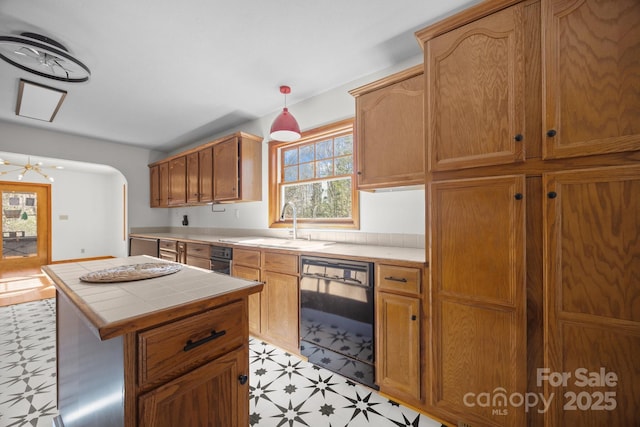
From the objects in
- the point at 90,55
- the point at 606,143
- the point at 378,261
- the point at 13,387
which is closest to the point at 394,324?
the point at 378,261

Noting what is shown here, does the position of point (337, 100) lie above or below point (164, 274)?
above

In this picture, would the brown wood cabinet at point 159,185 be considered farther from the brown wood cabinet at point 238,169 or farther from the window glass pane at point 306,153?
the window glass pane at point 306,153

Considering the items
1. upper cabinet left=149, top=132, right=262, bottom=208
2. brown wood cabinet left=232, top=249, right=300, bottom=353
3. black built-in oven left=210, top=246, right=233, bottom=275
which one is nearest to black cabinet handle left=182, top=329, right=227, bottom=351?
brown wood cabinet left=232, top=249, right=300, bottom=353

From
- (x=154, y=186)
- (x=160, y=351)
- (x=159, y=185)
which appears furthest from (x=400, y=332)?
(x=154, y=186)

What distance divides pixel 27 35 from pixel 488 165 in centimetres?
317

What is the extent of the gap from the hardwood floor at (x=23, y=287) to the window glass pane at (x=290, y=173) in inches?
159

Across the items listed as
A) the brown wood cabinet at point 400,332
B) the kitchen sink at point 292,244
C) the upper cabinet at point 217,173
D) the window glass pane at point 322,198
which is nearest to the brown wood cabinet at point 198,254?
the kitchen sink at point 292,244

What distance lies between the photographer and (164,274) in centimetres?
125

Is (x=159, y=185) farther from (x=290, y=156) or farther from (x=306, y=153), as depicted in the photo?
(x=306, y=153)

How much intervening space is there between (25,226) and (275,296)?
279 inches

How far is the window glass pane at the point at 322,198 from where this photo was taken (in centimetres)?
267

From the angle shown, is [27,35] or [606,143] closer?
[606,143]

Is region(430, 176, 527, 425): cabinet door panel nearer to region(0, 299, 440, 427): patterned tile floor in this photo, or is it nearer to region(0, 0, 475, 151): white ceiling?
region(0, 299, 440, 427): patterned tile floor

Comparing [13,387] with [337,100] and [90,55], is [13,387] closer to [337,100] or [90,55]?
[90,55]
